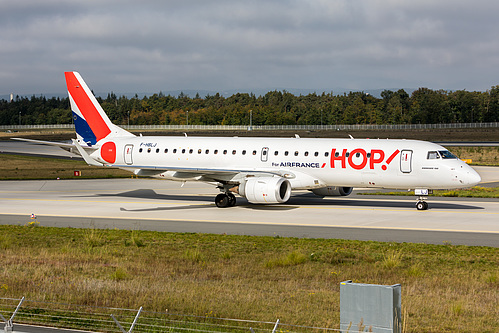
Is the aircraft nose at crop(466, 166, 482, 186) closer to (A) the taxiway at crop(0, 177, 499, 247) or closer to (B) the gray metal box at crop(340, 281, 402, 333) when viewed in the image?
(A) the taxiway at crop(0, 177, 499, 247)

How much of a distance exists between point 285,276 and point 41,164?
193 feet

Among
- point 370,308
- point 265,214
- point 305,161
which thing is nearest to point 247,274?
point 370,308

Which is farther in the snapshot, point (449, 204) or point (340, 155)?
point (449, 204)

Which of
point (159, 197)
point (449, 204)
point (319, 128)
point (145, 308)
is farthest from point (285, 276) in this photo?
point (319, 128)

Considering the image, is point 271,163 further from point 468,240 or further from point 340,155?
point 468,240

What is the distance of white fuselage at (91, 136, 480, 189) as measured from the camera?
32.3 metres

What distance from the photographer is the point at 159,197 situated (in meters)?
42.3

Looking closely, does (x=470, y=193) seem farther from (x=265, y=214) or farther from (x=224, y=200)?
(x=224, y=200)

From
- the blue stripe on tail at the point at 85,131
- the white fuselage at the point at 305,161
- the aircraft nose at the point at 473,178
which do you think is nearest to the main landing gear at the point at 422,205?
the white fuselage at the point at 305,161

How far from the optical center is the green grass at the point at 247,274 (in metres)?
13.9

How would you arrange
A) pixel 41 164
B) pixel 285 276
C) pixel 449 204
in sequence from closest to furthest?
1. pixel 285 276
2. pixel 449 204
3. pixel 41 164

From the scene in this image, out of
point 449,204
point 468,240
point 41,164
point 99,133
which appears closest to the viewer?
point 468,240

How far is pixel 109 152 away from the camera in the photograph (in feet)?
132

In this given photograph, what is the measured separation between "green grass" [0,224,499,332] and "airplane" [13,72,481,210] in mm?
9310
